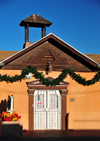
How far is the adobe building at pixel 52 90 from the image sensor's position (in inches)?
601

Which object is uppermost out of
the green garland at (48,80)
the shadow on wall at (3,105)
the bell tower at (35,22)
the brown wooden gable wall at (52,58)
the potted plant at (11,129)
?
the bell tower at (35,22)

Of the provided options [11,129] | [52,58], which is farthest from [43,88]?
[11,129]

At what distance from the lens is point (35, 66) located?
1562cm

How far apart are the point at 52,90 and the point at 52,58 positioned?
6.13 feet

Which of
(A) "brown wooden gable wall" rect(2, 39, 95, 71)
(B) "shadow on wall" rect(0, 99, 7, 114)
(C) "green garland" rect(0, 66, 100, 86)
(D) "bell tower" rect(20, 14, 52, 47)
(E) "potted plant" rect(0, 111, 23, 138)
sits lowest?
(E) "potted plant" rect(0, 111, 23, 138)

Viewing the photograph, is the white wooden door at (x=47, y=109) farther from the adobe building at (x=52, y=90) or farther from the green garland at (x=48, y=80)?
the green garland at (x=48, y=80)

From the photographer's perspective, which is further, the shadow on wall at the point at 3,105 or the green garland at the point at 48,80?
the green garland at the point at 48,80

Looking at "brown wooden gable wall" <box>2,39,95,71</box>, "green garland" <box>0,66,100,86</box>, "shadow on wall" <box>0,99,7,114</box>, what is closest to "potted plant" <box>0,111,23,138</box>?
"shadow on wall" <box>0,99,7,114</box>

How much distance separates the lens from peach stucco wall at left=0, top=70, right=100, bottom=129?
15219 mm

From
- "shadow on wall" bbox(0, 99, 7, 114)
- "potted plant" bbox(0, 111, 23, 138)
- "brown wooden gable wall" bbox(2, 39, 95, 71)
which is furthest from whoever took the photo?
"brown wooden gable wall" bbox(2, 39, 95, 71)

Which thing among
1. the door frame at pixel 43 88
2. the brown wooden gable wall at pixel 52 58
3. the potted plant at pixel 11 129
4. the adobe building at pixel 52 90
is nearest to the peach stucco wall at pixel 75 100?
the adobe building at pixel 52 90

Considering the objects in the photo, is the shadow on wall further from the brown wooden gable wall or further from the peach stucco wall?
the brown wooden gable wall

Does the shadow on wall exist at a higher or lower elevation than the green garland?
lower

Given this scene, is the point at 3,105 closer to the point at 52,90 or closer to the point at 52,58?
the point at 52,90
